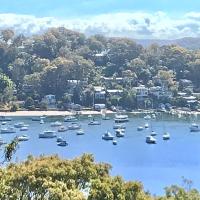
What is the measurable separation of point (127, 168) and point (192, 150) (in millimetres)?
10714

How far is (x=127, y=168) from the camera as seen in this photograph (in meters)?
46.5

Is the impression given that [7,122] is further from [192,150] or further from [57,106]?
[192,150]

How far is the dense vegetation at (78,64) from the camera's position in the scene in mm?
84500

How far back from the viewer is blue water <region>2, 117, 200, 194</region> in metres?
44.3

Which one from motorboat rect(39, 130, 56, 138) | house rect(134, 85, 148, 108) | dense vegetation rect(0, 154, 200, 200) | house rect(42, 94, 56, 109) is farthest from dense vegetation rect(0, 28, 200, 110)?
dense vegetation rect(0, 154, 200, 200)

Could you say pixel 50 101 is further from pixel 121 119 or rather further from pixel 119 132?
pixel 119 132

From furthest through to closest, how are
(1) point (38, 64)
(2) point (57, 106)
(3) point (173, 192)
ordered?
(1) point (38, 64) < (2) point (57, 106) < (3) point (173, 192)

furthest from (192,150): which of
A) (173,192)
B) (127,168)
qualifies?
(173,192)

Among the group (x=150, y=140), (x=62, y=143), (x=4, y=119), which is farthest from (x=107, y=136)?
(x=4, y=119)

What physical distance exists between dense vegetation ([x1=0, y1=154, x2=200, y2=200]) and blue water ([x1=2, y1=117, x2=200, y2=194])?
63.7ft

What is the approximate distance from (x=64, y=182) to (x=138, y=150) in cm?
3740

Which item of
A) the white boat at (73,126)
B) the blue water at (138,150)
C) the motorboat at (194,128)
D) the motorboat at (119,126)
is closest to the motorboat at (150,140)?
the blue water at (138,150)

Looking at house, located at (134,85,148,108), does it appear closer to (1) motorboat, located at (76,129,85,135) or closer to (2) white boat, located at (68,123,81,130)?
(2) white boat, located at (68,123,81,130)

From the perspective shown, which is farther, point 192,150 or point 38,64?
point 38,64
